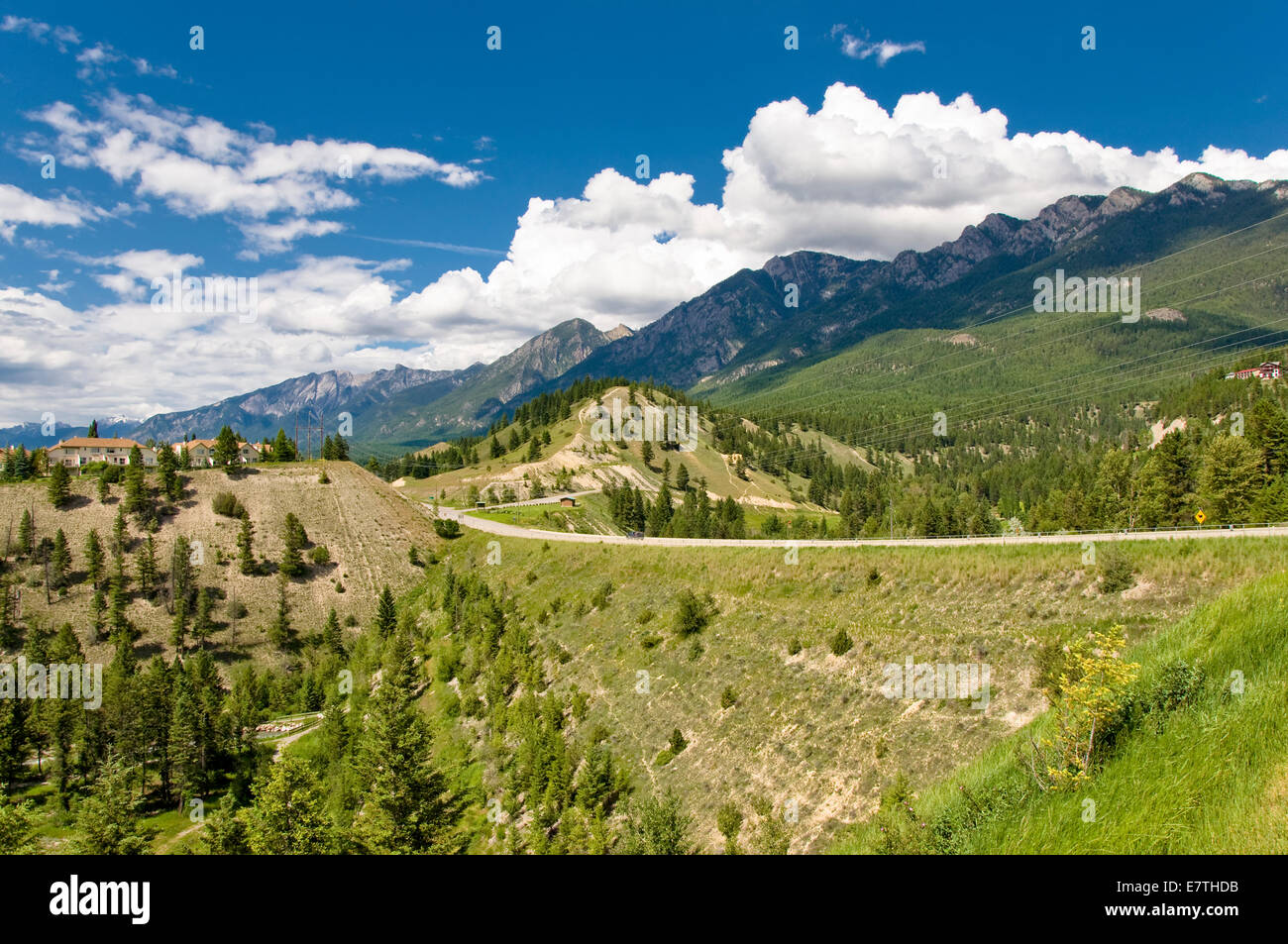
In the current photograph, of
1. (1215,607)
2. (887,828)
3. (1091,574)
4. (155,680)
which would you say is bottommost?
(155,680)

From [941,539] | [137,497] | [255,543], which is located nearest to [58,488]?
[137,497]

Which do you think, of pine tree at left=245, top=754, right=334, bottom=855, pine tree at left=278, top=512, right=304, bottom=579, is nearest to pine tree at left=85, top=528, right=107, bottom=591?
pine tree at left=278, top=512, right=304, bottom=579

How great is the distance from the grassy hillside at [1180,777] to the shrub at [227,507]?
4796 inches

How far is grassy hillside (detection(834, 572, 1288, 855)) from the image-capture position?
30.1 feet

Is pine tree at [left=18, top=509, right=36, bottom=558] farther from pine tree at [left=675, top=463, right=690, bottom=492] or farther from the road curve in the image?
pine tree at [left=675, top=463, right=690, bottom=492]

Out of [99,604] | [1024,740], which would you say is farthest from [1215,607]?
[99,604]

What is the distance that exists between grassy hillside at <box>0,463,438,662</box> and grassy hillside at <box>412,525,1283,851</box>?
2287 inches

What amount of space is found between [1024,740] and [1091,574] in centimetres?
2114

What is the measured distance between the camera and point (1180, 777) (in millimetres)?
10391

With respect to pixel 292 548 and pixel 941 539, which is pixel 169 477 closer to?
Result: pixel 292 548

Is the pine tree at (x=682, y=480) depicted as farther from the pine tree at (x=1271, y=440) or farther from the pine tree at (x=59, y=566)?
the pine tree at (x=59, y=566)

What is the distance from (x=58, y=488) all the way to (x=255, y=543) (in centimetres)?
3181
